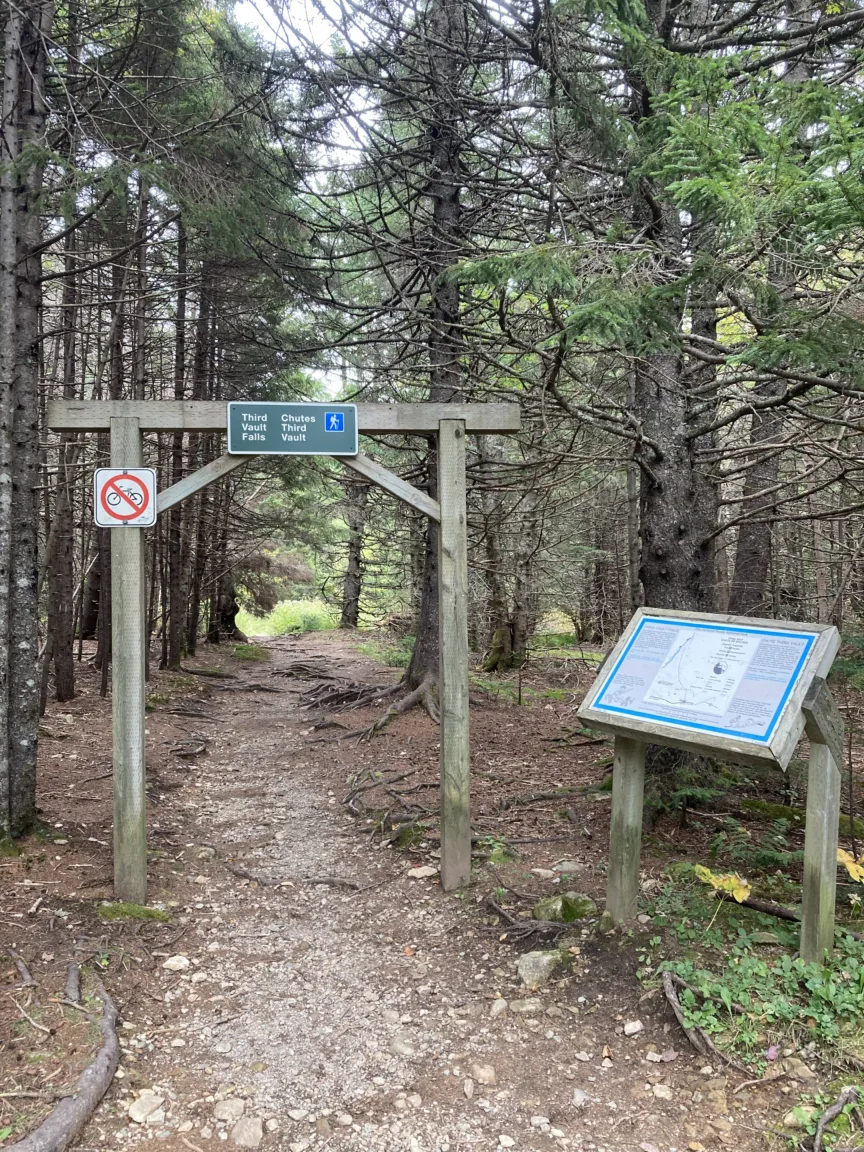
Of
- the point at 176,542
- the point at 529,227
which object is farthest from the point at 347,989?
the point at 176,542

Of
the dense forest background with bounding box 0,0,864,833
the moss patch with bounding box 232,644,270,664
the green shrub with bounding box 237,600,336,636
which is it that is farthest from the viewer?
the green shrub with bounding box 237,600,336,636

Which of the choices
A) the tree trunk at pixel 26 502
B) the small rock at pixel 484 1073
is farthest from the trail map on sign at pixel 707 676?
the tree trunk at pixel 26 502

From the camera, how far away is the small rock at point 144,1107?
280cm

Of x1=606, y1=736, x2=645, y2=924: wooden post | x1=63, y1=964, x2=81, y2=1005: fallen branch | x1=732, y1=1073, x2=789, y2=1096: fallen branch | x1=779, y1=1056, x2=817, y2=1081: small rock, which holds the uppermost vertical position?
x1=606, y1=736, x2=645, y2=924: wooden post

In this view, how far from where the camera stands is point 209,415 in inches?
182

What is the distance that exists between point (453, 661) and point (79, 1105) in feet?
9.81

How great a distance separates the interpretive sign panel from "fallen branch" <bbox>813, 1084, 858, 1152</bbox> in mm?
1214

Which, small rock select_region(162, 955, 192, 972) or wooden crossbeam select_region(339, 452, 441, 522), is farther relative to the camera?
wooden crossbeam select_region(339, 452, 441, 522)

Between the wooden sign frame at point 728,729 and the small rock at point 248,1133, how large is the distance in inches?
81.2

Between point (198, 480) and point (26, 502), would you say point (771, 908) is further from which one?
point (26, 502)

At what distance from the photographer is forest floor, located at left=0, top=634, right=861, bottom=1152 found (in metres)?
2.79

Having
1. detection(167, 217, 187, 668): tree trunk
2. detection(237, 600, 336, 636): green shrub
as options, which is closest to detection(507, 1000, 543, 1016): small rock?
detection(167, 217, 187, 668): tree trunk

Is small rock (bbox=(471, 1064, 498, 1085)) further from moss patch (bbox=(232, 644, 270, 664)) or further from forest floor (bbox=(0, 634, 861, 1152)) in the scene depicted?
moss patch (bbox=(232, 644, 270, 664))

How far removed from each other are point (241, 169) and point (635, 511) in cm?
767
